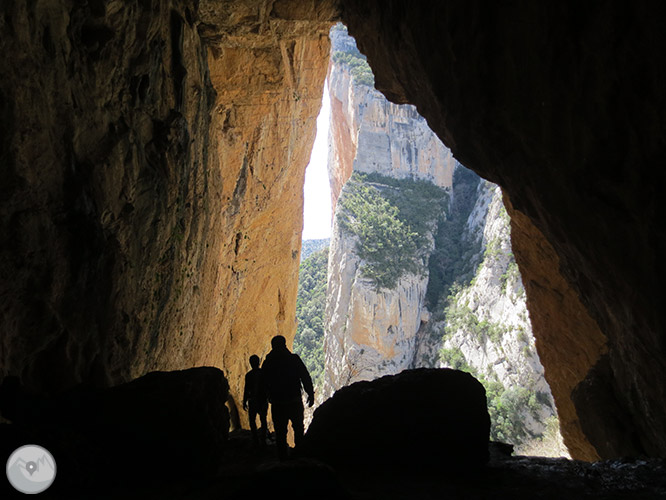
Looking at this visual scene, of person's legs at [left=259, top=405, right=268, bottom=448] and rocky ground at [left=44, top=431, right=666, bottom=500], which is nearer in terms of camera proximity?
rocky ground at [left=44, top=431, right=666, bottom=500]

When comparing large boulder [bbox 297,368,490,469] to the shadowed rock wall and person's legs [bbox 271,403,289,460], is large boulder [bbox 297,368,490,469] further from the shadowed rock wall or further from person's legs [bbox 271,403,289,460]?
the shadowed rock wall

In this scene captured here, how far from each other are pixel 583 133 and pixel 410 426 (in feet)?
10.7

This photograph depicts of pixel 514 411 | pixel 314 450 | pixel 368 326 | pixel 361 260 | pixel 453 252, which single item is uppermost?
pixel 453 252

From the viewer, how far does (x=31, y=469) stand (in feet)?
10.5

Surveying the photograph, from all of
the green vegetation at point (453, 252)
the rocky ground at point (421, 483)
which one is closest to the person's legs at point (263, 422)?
the rocky ground at point (421, 483)

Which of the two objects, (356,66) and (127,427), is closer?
(127,427)

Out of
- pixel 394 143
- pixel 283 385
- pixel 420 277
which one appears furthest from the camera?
pixel 394 143

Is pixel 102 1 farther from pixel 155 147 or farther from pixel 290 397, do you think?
pixel 290 397

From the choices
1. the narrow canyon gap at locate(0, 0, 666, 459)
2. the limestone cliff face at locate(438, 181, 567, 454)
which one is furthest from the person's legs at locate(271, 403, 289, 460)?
the limestone cliff face at locate(438, 181, 567, 454)

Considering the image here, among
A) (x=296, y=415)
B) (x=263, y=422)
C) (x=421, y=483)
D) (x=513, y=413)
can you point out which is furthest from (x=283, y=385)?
(x=513, y=413)

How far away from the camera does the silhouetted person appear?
494 centimetres

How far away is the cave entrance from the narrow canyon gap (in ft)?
79.2

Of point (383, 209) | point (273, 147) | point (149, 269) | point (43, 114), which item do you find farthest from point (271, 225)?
point (383, 209)

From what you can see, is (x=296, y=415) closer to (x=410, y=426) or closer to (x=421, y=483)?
(x=410, y=426)
